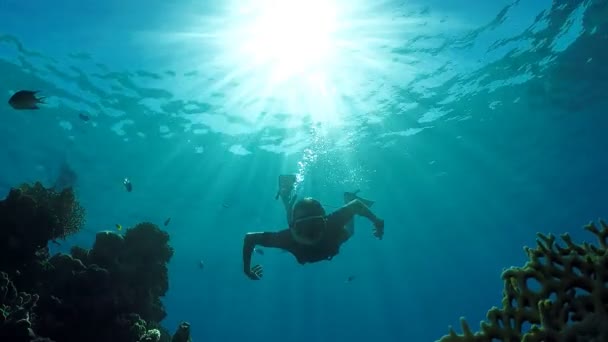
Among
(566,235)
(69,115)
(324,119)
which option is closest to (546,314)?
(566,235)

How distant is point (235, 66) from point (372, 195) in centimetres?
2811

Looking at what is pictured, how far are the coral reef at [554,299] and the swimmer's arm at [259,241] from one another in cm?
444

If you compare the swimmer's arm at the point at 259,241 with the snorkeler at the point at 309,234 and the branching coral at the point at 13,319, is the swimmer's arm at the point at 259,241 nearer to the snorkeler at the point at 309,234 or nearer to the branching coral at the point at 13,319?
the snorkeler at the point at 309,234

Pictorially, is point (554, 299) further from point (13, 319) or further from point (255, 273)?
point (13, 319)

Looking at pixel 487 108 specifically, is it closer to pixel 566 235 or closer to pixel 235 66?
pixel 235 66

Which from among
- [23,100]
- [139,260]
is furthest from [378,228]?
[23,100]

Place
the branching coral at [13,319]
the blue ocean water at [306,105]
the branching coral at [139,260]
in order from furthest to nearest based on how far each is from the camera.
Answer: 1. the blue ocean water at [306,105]
2. the branching coral at [139,260]
3. the branching coral at [13,319]

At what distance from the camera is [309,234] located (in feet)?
21.1

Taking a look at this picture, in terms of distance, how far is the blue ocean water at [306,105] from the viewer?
57.4 ft

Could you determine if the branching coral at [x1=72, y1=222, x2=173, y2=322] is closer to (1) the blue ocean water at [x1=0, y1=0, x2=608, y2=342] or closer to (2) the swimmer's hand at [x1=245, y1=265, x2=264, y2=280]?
(2) the swimmer's hand at [x1=245, y1=265, x2=264, y2=280]

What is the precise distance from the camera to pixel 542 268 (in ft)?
10.5

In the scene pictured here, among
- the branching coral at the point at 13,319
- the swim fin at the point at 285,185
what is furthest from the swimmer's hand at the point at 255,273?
the swim fin at the point at 285,185

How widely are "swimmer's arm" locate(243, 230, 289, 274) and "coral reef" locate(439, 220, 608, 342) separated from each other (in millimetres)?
4442

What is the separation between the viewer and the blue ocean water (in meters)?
17.5
